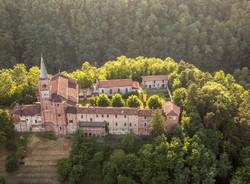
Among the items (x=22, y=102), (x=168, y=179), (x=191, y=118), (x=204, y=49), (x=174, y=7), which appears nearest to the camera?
(x=168, y=179)

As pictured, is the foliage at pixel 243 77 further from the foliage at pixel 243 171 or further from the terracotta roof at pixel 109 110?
the terracotta roof at pixel 109 110

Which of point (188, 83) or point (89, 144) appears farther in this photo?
point (188, 83)

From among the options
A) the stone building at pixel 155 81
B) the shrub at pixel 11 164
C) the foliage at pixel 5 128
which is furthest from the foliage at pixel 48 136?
the stone building at pixel 155 81

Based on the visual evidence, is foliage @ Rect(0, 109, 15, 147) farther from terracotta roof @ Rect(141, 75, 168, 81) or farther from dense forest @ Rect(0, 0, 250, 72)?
dense forest @ Rect(0, 0, 250, 72)

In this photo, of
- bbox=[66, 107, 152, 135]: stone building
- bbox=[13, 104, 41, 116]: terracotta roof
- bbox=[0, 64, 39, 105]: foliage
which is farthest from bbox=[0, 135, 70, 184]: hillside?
bbox=[0, 64, 39, 105]: foliage

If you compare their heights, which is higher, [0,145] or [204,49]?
[204,49]

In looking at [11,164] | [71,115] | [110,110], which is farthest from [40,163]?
[110,110]

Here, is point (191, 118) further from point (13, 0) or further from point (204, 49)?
point (13, 0)

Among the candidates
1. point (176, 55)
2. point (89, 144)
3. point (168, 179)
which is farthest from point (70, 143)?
point (176, 55)
